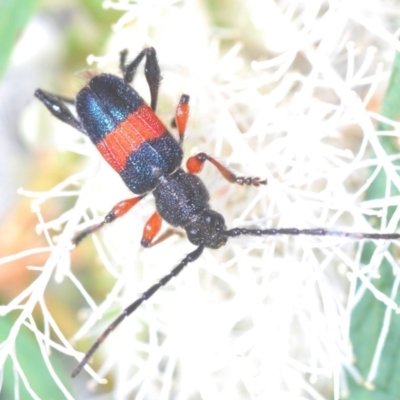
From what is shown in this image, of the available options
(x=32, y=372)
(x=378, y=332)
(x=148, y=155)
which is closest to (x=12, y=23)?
(x=148, y=155)

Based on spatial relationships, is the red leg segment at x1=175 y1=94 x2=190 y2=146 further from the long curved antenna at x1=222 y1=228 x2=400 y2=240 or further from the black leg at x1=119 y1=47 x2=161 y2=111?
the long curved antenna at x1=222 y1=228 x2=400 y2=240

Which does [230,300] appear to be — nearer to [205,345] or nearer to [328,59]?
[205,345]

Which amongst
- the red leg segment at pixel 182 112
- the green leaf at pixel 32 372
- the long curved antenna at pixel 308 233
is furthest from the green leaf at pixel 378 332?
the green leaf at pixel 32 372

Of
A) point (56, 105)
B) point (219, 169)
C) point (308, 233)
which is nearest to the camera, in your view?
point (308, 233)

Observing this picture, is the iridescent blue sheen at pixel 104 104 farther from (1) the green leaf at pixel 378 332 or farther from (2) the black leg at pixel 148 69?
(1) the green leaf at pixel 378 332

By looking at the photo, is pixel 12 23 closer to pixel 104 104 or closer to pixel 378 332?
pixel 104 104

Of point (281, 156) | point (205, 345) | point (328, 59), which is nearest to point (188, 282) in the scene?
point (205, 345)
